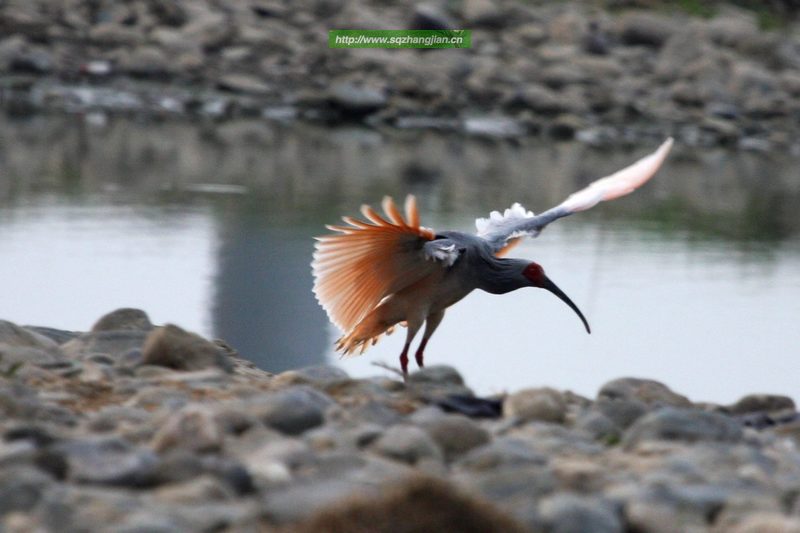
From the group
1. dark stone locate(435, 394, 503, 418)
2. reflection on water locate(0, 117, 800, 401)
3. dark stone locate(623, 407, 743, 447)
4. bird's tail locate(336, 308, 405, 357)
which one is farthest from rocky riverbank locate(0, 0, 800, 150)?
dark stone locate(623, 407, 743, 447)

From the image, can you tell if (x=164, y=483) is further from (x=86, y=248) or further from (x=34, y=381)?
(x=86, y=248)

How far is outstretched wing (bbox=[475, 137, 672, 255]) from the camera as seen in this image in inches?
288

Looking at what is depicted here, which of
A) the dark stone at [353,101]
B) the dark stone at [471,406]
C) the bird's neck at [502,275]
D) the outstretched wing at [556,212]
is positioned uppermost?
the dark stone at [353,101]

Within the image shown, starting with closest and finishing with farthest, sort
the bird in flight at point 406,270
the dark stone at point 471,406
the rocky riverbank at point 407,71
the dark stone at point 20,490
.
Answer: the dark stone at point 20,490
the dark stone at point 471,406
the bird in flight at point 406,270
the rocky riverbank at point 407,71

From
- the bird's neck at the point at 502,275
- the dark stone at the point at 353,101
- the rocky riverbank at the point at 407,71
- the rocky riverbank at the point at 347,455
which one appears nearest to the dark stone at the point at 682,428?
the rocky riverbank at the point at 347,455

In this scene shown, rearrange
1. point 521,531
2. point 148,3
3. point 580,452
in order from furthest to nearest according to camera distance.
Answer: point 148,3, point 580,452, point 521,531

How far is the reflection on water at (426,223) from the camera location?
964 cm

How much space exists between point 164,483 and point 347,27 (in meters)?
21.9

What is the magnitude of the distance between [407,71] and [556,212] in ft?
54.3

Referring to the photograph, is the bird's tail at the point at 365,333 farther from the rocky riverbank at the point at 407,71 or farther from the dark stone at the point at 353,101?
the dark stone at the point at 353,101

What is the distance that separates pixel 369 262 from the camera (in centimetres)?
655

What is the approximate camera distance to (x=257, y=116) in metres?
22.0

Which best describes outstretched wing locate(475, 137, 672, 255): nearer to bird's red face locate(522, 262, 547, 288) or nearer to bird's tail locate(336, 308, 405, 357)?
bird's red face locate(522, 262, 547, 288)

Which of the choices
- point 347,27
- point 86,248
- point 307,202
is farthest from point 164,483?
point 347,27
